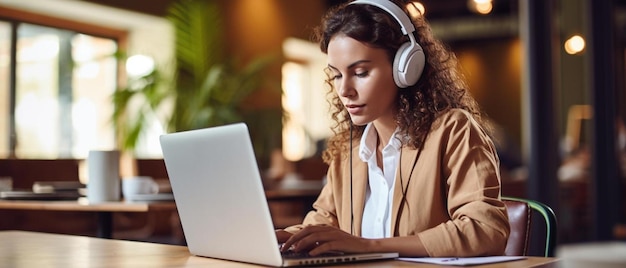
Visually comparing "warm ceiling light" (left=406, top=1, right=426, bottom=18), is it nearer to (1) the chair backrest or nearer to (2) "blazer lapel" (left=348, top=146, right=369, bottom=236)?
(2) "blazer lapel" (left=348, top=146, right=369, bottom=236)

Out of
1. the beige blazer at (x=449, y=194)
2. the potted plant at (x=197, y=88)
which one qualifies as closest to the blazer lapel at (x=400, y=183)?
the beige blazer at (x=449, y=194)

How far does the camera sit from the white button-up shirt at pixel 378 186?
5.54 ft

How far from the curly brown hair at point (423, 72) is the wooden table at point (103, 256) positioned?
1.41 feet

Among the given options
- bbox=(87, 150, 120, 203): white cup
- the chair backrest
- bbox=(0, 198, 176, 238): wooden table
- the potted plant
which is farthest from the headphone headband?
the potted plant

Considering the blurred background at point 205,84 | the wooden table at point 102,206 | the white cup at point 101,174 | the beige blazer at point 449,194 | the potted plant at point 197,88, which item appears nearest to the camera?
the beige blazer at point 449,194

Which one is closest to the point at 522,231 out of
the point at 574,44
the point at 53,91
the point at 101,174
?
the point at 101,174

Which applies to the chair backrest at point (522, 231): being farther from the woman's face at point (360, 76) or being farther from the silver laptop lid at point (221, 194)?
the silver laptop lid at point (221, 194)

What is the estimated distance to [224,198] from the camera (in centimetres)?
127

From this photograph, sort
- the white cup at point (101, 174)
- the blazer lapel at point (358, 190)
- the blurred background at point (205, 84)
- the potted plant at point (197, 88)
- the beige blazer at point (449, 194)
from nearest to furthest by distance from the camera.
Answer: the beige blazer at point (449, 194), the blazer lapel at point (358, 190), the white cup at point (101, 174), the potted plant at point (197, 88), the blurred background at point (205, 84)

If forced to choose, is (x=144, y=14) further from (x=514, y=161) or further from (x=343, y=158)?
(x=514, y=161)

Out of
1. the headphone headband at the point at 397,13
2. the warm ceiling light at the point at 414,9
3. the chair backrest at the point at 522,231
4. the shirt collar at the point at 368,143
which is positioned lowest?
the chair backrest at the point at 522,231

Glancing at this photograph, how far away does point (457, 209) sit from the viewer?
150cm

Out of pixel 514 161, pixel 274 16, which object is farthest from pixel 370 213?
pixel 514 161

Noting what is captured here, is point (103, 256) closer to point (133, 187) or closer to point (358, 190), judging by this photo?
point (358, 190)
